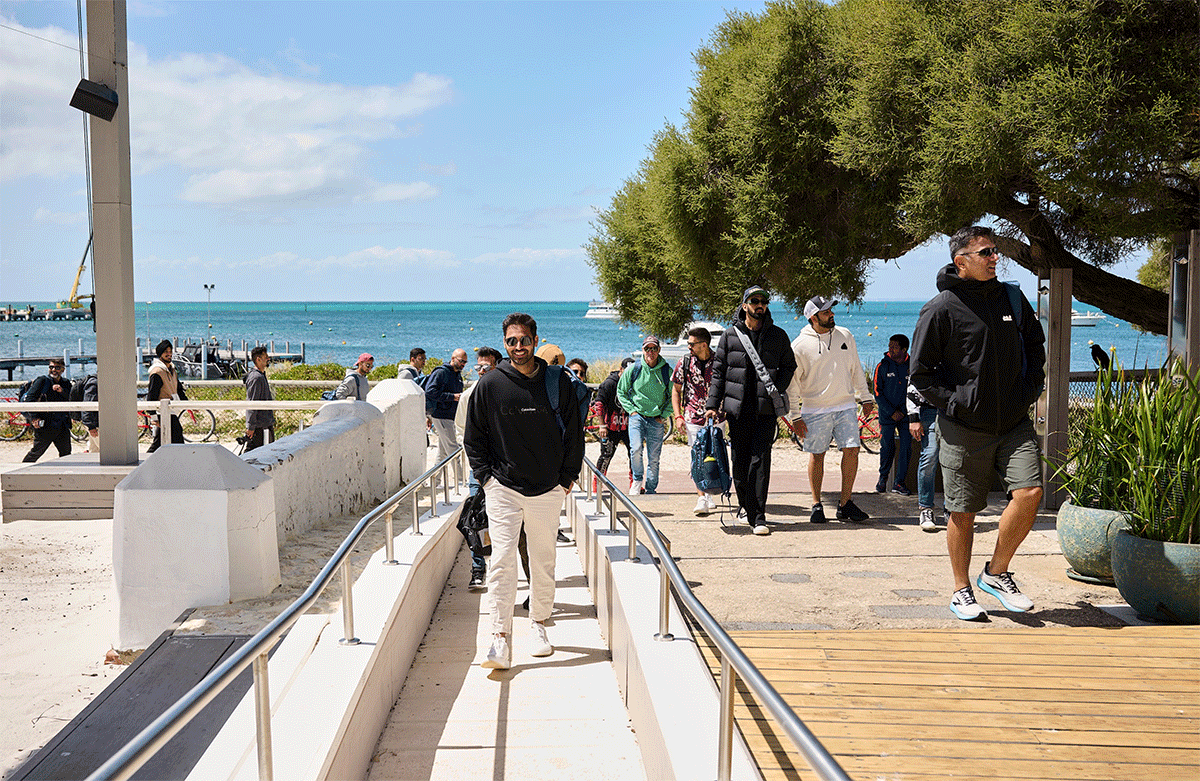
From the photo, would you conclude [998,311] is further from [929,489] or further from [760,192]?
[760,192]

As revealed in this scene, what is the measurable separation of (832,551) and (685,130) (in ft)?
40.3

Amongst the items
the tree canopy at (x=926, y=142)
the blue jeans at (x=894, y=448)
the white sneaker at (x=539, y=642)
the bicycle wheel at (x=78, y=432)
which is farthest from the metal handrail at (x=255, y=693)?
the bicycle wheel at (x=78, y=432)

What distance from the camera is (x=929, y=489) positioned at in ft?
24.7

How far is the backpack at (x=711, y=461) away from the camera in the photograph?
26.4ft

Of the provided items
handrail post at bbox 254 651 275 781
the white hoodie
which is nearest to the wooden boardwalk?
handrail post at bbox 254 651 275 781

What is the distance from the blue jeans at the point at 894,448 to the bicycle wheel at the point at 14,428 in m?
16.1

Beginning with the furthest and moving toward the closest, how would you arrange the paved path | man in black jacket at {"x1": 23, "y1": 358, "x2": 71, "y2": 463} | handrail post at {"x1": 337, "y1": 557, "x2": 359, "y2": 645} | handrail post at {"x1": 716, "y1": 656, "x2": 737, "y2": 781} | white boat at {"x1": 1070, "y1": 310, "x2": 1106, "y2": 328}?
1. man in black jacket at {"x1": 23, "y1": 358, "x2": 71, "y2": 463}
2. white boat at {"x1": 1070, "y1": 310, "x2": 1106, "y2": 328}
3. handrail post at {"x1": 337, "y1": 557, "x2": 359, "y2": 645}
4. the paved path
5. handrail post at {"x1": 716, "y1": 656, "x2": 737, "y2": 781}

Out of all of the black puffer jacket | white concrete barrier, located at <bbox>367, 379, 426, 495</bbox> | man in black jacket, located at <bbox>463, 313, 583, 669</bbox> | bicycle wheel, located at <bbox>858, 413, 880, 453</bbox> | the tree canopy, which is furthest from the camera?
bicycle wheel, located at <bbox>858, 413, 880, 453</bbox>

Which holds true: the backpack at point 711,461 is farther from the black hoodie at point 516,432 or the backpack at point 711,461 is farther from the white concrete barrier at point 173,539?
the white concrete barrier at point 173,539

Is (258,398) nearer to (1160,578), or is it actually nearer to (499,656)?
(499,656)

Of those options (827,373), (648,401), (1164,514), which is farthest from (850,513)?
(1164,514)

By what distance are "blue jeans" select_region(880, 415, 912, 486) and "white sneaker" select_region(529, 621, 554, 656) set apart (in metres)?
5.29

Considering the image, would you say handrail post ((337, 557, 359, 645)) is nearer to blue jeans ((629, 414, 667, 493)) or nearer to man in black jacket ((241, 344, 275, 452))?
blue jeans ((629, 414, 667, 493))

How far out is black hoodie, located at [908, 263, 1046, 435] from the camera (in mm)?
4738
